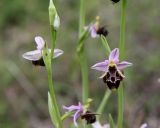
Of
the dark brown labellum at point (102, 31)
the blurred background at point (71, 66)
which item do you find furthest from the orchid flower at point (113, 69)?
the blurred background at point (71, 66)

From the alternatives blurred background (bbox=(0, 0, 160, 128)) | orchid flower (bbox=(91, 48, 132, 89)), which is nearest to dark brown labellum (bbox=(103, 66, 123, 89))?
orchid flower (bbox=(91, 48, 132, 89))

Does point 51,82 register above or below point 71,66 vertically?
above

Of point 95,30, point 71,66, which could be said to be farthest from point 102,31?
point 71,66

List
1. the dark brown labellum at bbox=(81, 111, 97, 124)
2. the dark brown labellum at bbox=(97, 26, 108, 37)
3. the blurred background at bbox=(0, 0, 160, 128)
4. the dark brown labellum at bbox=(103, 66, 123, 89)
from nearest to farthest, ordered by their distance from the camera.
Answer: the dark brown labellum at bbox=(103, 66, 123, 89) < the dark brown labellum at bbox=(81, 111, 97, 124) < the dark brown labellum at bbox=(97, 26, 108, 37) < the blurred background at bbox=(0, 0, 160, 128)

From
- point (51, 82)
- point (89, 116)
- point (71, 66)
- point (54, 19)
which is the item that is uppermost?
point (54, 19)

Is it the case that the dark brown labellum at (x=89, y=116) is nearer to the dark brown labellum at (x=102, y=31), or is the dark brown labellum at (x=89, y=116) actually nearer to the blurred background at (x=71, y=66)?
the dark brown labellum at (x=102, y=31)

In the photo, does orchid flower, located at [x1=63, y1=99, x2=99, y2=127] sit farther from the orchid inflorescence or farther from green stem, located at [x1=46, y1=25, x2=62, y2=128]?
green stem, located at [x1=46, y1=25, x2=62, y2=128]

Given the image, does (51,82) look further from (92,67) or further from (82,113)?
(82,113)

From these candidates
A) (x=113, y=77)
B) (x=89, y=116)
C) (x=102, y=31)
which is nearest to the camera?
(x=113, y=77)
